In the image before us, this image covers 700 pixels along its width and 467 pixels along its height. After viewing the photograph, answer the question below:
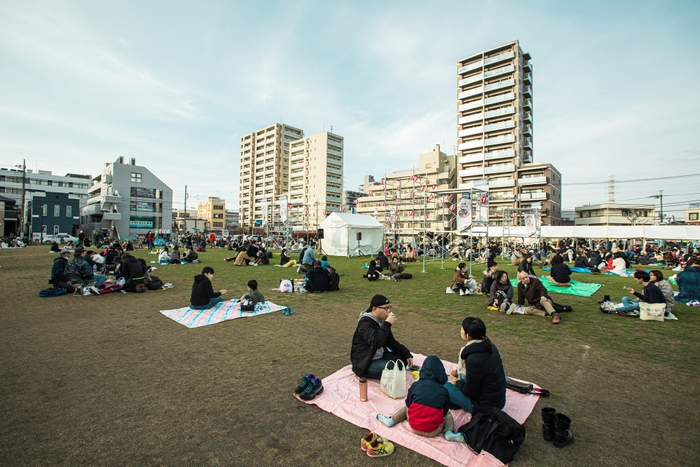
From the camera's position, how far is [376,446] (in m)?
2.93

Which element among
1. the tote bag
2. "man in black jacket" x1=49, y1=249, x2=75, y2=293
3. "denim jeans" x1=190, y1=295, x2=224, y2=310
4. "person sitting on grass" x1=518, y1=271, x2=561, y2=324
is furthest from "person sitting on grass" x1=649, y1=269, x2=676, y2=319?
"man in black jacket" x1=49, y1=249, x2=75, y2=293

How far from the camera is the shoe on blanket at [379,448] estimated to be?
115 inches

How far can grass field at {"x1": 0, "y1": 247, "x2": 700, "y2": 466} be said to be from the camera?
118 inches

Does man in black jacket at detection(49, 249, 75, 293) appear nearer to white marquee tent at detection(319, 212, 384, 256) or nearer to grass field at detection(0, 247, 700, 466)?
grass field at detection(0, 247, 700, 466)

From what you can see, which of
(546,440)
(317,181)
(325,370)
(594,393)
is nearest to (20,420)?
(325,370)

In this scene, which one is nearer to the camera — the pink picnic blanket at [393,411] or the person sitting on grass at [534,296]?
the pink picnic blanket at [393,411]

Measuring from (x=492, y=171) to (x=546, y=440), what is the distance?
191ft

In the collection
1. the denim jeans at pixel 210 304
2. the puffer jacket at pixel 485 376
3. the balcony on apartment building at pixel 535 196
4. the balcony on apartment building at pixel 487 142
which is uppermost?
the balcony on apartment building at pixel 487 142

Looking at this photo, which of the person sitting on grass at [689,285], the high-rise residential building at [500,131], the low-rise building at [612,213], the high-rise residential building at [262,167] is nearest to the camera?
the person sitting on grass at [689,285]

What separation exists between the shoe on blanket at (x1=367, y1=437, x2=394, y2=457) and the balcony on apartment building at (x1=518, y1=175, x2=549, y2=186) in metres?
57.7

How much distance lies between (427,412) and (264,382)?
2.28m

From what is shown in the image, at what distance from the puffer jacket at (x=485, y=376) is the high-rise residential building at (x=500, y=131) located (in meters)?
51.4

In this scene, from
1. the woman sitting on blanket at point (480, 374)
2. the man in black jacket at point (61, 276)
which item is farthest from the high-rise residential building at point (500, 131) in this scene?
the woman sitting on blanket at point (480, 374)

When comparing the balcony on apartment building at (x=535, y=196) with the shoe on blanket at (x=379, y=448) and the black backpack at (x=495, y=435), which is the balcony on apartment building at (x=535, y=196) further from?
the shoe on blanket at (x=379, y=448)
